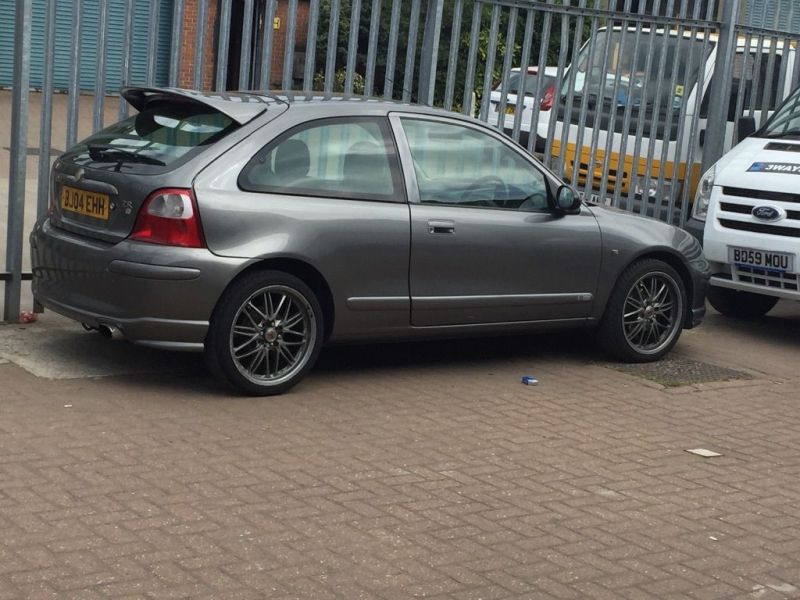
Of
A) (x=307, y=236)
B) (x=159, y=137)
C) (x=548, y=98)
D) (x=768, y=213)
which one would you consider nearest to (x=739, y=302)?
(x=768, y=213)

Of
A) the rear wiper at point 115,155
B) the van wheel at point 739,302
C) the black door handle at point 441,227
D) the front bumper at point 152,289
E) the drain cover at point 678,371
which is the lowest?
the drain cover at point 678,371

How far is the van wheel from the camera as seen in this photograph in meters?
10.9

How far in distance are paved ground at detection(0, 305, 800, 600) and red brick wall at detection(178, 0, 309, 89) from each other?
79.1 inches

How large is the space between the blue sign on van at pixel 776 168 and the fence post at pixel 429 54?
8.32 feet

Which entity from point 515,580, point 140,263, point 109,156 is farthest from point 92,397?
point 515,580

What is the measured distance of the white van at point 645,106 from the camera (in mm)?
11109

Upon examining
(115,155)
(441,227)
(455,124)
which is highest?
(455,124)

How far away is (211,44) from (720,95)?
16.0 feet

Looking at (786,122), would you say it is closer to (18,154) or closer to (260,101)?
(260,101)

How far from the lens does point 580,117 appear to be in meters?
11.0

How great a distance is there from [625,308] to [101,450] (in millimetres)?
3893

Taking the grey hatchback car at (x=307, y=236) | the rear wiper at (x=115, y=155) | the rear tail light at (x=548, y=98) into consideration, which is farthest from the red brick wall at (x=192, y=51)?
the rear tail light at (x=548, y=98)

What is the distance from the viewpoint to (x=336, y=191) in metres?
7.42

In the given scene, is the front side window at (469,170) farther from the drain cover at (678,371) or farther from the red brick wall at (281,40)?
the red brick wall at (281,40)
